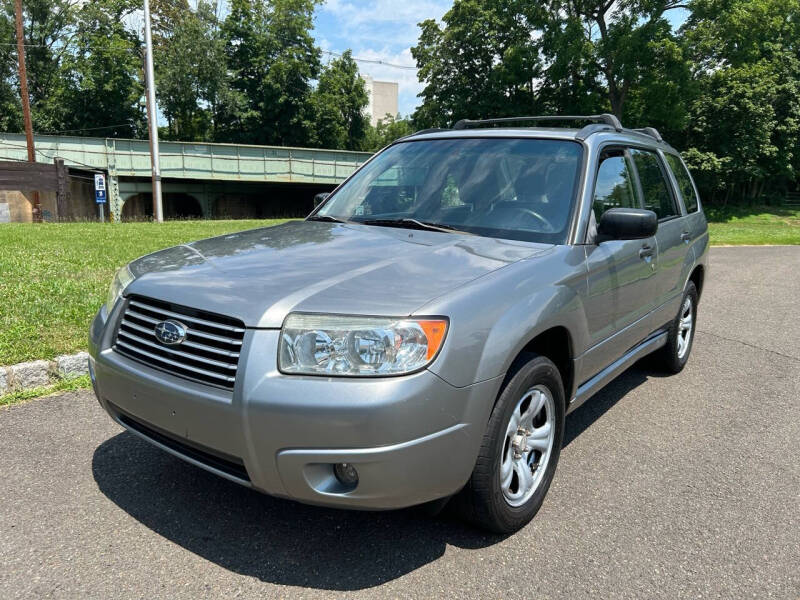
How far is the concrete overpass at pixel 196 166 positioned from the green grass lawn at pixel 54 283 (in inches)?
865

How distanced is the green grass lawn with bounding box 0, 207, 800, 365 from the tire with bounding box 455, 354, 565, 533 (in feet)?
11.2

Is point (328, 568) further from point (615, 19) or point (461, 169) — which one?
point (615, 19)

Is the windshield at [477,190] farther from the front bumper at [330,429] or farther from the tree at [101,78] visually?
the tree at [101,78]

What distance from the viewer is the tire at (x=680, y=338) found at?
189 inches

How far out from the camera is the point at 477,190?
3438mm

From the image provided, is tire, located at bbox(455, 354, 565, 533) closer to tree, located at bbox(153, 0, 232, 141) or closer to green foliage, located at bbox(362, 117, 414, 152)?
tree, located at bbox(153, 0, 232, 141)

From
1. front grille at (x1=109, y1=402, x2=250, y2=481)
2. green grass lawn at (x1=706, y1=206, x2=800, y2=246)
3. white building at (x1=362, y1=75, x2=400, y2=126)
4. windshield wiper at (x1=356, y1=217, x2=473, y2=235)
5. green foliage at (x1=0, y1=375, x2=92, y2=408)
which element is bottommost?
green grass lawn at (x1=706, y1=206, x2=800, y2=246)

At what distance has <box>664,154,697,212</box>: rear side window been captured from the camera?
4934 mm

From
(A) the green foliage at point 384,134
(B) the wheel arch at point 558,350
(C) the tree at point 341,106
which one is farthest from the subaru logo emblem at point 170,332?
(A) the green foliage at point 384,134

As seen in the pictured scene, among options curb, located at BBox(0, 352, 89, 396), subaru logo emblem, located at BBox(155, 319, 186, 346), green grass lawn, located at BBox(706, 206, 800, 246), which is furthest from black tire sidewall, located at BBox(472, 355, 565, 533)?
green grass lawn, located at BBox(706, 206, 800, 246)

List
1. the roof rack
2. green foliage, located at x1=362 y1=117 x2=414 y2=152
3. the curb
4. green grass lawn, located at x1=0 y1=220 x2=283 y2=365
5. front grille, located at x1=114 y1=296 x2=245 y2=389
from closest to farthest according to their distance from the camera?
front grille, located at x1=114 y1=296 x2=245 y2=389, the roof rack, the curb, green grass lawn, located at x1=0 y1=220 x2=283 y2=365, green foliage, located at x1=362 y1=117 x2=414 y2=152

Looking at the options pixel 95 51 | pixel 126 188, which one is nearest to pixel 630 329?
pixel 126 188

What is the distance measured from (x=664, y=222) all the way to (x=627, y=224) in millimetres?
1436

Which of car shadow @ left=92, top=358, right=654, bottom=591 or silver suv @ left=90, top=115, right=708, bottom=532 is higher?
silver suv @ left=90, top=115, right=708, bottom=532
